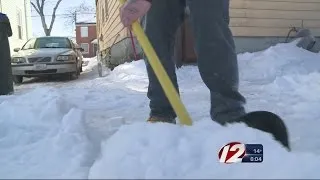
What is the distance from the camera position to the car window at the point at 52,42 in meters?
12.7

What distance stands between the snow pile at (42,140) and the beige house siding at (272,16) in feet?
21.7

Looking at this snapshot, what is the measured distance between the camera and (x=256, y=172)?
4.85 ft

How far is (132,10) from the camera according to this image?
6.97 ft

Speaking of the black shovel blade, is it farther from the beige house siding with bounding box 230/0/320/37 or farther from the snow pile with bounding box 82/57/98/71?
the snow pile with bounding box 82/57/98/71

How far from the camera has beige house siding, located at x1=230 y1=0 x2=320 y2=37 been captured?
926 centimetres

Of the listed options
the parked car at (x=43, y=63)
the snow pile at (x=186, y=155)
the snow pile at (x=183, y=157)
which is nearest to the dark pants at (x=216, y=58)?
the snow pile at (x=186, y=155)

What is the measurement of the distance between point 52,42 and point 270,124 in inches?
462

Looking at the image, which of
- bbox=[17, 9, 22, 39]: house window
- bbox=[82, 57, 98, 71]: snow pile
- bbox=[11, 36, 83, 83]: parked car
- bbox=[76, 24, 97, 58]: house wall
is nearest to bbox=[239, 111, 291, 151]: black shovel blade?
bbox=[11, 36, 83, 83]: parked car

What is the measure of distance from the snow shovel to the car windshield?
11.1 metres

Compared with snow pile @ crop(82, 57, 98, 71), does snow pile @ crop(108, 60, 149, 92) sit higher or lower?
higher

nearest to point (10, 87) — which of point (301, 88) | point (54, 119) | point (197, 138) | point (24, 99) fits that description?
point (24, 99)

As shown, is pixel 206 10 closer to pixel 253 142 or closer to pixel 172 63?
pixel 172 63

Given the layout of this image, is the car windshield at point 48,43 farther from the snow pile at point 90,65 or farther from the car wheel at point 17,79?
the snow pile at point 90,65

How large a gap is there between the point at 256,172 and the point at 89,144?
100 cm
